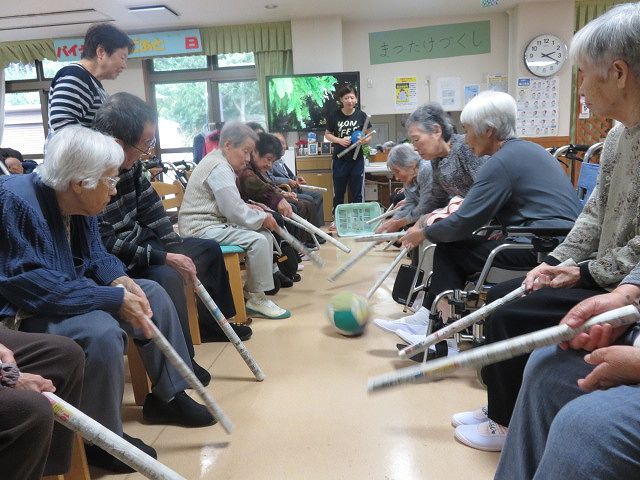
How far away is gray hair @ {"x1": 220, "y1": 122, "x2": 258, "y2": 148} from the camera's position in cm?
277

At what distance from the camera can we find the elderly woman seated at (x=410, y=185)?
9.01 feet

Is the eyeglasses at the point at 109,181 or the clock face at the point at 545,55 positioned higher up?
the clock face at the point at 545,55

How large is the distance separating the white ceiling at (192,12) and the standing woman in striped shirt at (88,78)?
3556 mm

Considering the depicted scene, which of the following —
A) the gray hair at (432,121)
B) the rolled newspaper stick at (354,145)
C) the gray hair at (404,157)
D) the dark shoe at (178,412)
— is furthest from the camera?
the rolled newspaper stick at (354,145)

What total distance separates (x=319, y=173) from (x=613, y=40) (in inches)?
207

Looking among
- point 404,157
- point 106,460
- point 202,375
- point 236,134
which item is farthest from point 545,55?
point 106,460

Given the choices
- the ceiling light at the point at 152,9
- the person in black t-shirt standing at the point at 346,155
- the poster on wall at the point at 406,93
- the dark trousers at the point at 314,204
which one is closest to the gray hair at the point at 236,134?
the dark trousers at the point at 314,204

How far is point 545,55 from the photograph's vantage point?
6.04 meters

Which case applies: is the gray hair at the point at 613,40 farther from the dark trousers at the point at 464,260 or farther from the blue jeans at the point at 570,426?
the dark trousers at the point at 464,260

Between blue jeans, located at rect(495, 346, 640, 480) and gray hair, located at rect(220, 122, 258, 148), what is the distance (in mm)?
2094

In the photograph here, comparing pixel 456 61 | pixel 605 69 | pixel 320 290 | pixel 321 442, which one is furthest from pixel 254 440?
pixel 456 61

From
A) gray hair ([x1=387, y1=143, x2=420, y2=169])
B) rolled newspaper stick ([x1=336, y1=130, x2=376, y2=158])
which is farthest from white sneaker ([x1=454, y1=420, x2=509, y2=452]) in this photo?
rolled newspaper stick ([x1=336, y1=130, x2=376, y2=158])

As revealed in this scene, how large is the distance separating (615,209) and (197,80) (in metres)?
6.58

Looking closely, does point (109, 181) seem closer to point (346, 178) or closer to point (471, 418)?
point (471, 418)
